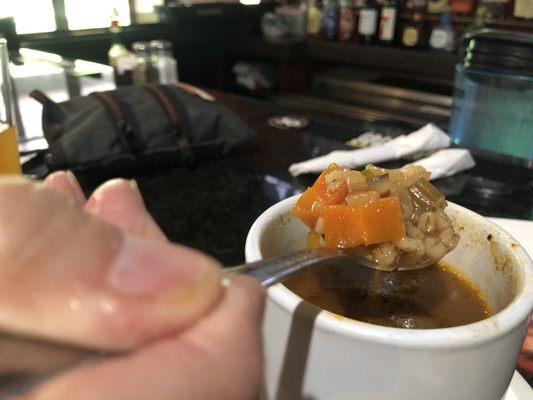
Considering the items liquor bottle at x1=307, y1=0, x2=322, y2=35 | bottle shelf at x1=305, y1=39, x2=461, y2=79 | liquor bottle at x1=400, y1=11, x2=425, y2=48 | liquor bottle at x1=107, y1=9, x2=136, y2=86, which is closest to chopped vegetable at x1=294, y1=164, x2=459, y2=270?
liquor bottle at x1=107, y1=9, x2=136, y2=86

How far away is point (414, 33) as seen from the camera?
267cm

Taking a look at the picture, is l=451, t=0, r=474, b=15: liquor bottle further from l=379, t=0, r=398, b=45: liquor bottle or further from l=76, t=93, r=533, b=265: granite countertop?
l=76, t=93, r=533, b=265: granite countertop

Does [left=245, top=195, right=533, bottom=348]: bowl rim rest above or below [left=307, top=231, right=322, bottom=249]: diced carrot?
above

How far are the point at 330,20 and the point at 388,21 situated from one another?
1.13ft

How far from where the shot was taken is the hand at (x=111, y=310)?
14 centimetres

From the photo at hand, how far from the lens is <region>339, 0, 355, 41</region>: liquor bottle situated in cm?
279

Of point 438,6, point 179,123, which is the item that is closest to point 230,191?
point 179,123

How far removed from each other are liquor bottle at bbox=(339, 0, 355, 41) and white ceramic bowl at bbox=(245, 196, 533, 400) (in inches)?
103

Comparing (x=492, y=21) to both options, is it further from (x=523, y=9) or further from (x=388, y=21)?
(x=388, y=21)

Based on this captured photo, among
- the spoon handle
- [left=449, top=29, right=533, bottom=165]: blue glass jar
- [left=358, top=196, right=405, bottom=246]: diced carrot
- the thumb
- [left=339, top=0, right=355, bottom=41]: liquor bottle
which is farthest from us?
[left=339, top=0, right=355, bottom=41]: liquor bottle

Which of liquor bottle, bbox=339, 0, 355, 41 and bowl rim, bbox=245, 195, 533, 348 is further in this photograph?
liquor bottle, bbox=339, 0, 355, 41

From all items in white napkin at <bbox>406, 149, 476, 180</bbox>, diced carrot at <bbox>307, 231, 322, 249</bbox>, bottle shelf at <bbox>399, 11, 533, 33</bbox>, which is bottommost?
white napkin at <bbox>406, 149, 476, 180</bbox>

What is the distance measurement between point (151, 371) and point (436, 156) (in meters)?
0.96

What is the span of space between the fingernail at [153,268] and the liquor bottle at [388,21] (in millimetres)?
2776
